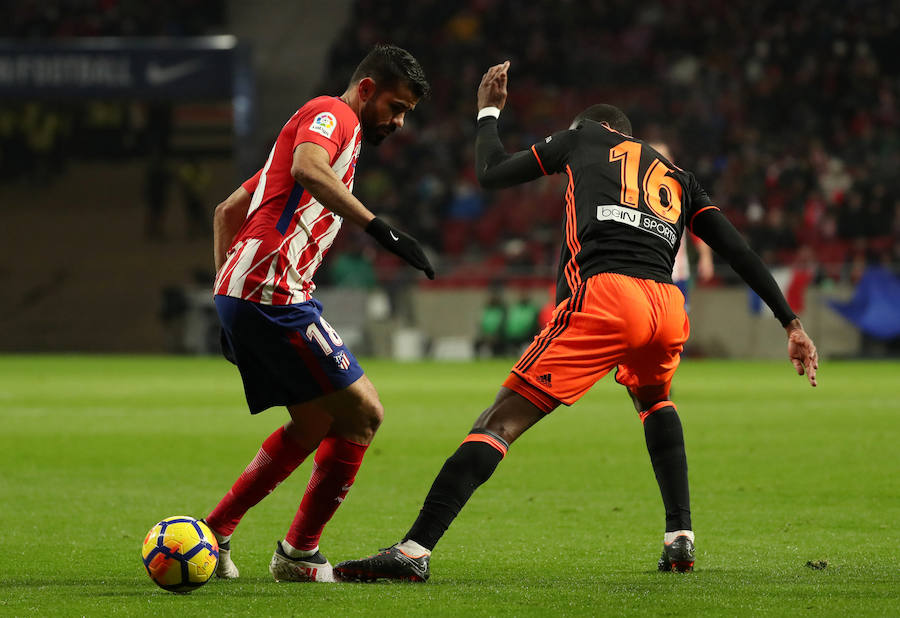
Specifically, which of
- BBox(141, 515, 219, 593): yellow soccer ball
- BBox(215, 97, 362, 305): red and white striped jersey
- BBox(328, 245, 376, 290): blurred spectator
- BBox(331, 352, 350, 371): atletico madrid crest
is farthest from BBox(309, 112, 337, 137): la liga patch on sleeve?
BBox(328, 245, 376, 290): blurred spectator

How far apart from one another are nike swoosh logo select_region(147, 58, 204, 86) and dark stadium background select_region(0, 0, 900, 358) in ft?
0.24

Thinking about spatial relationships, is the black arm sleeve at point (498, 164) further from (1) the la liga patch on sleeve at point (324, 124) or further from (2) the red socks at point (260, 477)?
(2) the red socks at point (260, 477)

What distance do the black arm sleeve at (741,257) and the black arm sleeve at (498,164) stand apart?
2.25 feet

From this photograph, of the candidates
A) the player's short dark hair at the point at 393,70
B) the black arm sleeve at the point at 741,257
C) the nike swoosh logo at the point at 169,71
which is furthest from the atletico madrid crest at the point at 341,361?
the nike swoosh logo at the point at 169,71

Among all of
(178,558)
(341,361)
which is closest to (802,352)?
(341,361)

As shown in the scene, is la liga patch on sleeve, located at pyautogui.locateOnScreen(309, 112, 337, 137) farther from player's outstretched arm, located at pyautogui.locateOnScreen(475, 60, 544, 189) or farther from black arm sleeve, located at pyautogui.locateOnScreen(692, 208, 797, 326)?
black arm sleeve, located at pyautogui.locateOnScreen(692, 208, 797, 326)

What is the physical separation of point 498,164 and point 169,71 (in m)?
19.7

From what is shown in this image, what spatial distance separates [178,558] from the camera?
4586 millimetres

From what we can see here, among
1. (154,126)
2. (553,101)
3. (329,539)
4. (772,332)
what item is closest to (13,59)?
(154,126)

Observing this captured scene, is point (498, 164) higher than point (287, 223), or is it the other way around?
point (498, 164)

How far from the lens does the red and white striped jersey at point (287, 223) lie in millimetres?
4781

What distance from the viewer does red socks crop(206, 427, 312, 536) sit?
→ 507 cm

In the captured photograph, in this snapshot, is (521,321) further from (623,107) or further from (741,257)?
(741,257)

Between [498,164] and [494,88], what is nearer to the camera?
[498,164]
